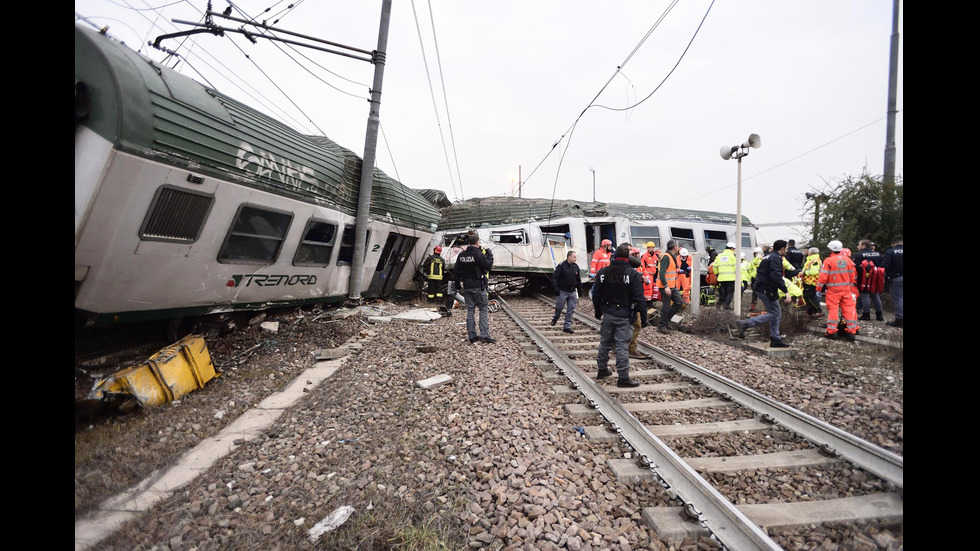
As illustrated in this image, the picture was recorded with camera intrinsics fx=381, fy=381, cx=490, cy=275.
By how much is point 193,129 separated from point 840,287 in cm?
1021

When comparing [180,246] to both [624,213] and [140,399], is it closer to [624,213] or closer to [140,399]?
[140,399]

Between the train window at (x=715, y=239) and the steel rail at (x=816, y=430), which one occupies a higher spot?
the train window at (x=715, y=239)

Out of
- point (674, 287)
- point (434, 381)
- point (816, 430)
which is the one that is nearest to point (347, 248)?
point (434, 381)

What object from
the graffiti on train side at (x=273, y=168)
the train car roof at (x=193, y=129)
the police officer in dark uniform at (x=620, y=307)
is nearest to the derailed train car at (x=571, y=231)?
the train car roof at (x=193, y=129)

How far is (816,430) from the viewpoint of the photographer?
131 inches

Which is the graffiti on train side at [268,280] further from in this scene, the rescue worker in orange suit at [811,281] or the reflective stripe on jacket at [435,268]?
the rescue worker in orange suit at [811,281]

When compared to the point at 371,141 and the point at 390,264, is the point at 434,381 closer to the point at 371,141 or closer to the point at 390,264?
the point at 371,141

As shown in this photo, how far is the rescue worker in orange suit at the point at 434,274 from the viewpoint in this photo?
11023 millimetres

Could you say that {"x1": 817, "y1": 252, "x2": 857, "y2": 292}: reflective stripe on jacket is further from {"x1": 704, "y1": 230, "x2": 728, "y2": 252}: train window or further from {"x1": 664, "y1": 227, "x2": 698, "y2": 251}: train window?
{"x1": 704, "y1": 230, "x2": 728, "y2": 252}: train window

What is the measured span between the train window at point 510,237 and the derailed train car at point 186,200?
643 cm
